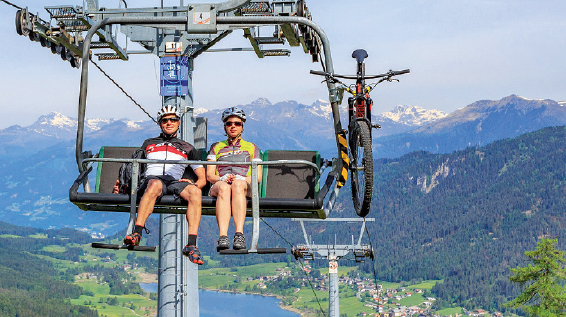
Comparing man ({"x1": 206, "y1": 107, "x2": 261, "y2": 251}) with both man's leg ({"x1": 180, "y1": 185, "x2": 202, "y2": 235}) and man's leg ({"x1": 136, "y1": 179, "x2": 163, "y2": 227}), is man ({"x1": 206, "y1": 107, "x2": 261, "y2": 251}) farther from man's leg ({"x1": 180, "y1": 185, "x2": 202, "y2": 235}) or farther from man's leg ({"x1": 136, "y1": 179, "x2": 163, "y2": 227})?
man's leg ({"x1": 136, "y1": 179, "x2": 163, "y2": 227})

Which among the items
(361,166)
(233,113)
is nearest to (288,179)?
(361,166)

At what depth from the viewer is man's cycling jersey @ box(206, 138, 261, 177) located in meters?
7.98

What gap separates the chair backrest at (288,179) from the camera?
9.05m

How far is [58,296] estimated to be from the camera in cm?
19188

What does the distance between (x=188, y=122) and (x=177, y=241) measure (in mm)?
2118

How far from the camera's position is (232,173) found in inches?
313

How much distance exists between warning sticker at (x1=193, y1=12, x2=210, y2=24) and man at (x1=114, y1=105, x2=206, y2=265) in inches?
50.6

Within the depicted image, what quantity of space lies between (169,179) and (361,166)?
7.47 ft

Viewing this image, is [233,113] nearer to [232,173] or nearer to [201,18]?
[232,173]

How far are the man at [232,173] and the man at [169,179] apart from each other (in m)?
0.19

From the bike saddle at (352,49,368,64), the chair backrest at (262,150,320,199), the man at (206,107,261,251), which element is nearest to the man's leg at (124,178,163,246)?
the man at (206,107,261,251)

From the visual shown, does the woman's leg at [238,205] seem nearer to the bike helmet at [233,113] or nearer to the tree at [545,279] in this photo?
the bike helmet at [233,113]

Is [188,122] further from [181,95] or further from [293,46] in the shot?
[293,46]

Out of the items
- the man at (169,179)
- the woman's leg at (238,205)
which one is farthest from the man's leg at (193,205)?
the woman's leg at (238,205)
